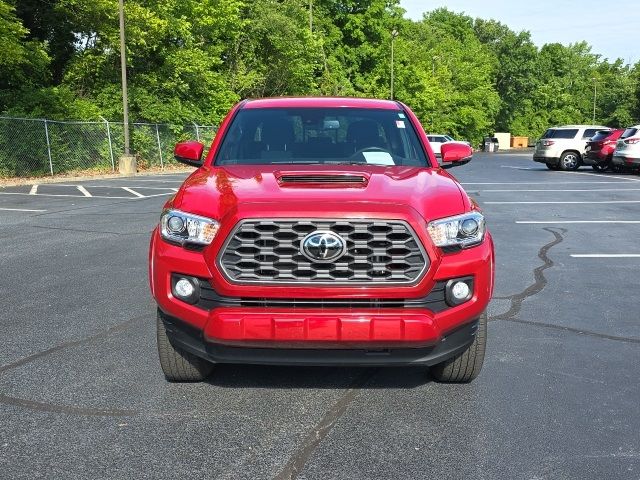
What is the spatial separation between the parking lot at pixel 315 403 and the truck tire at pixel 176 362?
9cm

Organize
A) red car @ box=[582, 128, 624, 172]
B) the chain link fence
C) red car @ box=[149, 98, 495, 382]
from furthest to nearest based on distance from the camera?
red car @ box=[582, 128, 624, 172]
the chain link fence
red car @ box=[149, 98, 495, 382]

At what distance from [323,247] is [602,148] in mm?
25766

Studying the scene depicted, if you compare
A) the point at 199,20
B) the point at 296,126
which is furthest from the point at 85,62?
the point at 296,126

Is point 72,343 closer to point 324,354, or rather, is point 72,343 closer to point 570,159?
point 324,354

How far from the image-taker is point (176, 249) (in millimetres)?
3742

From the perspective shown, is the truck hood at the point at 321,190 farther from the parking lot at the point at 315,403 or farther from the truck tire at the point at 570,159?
the truck tire at the point at 570,159

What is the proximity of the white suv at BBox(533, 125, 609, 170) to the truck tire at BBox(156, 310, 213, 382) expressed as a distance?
26.9m

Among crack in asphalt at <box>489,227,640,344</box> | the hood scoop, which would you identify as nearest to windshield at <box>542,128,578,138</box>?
crack in asphalt at <box>489,227,640,344</box>

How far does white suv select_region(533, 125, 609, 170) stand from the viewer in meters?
28.5

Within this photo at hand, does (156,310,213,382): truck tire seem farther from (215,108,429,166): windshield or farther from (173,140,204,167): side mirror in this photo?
(173,140,204,167): side mirror

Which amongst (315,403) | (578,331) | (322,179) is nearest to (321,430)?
(315,403)

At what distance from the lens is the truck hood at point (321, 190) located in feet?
12.0

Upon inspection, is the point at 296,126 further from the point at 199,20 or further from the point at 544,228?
the point at 199,20

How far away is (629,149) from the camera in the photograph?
24.5m
